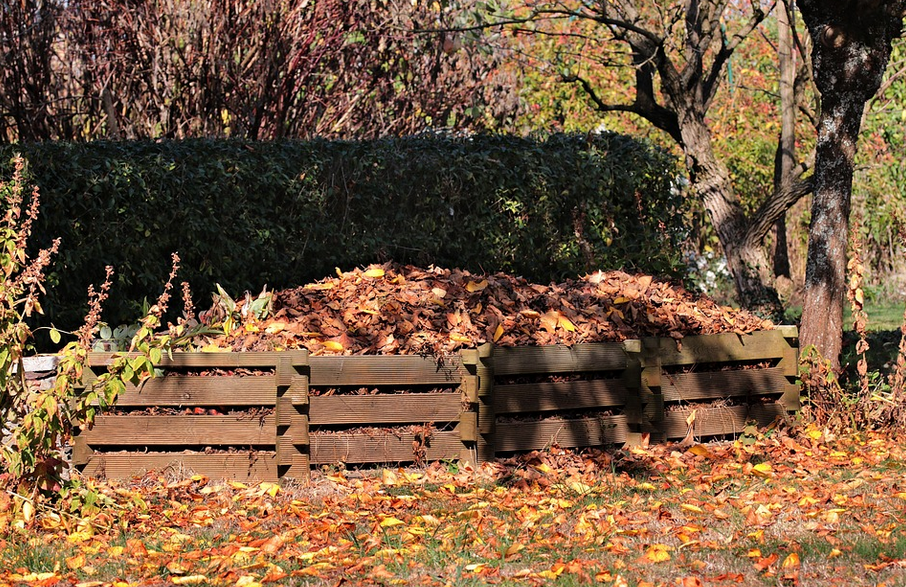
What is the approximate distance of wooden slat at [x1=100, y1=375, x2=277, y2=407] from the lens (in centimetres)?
598

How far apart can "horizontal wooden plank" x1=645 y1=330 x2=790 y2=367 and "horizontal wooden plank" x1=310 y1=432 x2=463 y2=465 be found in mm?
1536

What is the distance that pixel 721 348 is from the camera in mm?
6887

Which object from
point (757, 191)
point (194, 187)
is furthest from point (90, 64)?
point (757, 191)

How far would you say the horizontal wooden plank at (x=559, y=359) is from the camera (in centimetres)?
629

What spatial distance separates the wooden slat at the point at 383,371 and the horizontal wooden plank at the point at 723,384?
152 cm

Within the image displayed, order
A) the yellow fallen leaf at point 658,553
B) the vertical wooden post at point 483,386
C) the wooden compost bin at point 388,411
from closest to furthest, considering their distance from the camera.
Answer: the yellow fallen leaf at point 658,553 < the wooden compost bin at point 388,411 < the vertical wooden post at point 483,386

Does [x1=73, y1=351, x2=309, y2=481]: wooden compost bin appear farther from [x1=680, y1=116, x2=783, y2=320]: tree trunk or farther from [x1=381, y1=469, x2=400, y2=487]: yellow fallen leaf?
[x1=680, y1=116, x2=783, y2=320]: tree trunk

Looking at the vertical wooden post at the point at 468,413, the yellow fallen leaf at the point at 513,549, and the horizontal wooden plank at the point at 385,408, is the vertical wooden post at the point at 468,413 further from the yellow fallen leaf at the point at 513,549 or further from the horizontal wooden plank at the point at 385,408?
the yellow fallen leaf at the point at 513,549

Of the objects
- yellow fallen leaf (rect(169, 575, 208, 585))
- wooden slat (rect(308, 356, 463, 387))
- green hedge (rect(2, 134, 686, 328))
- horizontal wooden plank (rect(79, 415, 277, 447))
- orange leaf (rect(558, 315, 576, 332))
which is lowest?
yellow fallen leaf (rect(169, 575, 208, 585))

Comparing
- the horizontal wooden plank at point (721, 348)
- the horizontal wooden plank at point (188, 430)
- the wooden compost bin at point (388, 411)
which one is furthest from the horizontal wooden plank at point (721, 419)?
the horizontal wooden plank at point (188, 430)

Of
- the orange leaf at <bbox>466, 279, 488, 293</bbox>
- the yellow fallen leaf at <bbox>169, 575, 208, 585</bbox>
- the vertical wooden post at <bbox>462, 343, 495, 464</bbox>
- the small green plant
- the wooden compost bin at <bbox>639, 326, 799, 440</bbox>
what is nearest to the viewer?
the yellow fallen leaf at <bbox>169, 575, 208, 585</bbox>

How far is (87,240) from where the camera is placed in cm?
777

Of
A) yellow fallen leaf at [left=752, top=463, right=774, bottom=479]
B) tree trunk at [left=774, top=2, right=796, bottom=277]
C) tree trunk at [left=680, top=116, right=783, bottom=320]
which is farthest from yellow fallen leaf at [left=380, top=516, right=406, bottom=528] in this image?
tree trunk at [left=774, top=2, right=796, bottom=277]

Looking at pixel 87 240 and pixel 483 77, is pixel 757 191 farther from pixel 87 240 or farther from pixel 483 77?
pixel 87 240
